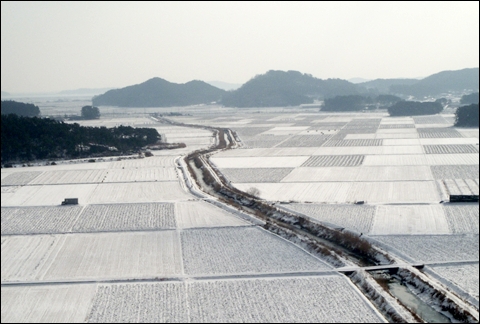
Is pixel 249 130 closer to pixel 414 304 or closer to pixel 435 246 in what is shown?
pixel 435 246

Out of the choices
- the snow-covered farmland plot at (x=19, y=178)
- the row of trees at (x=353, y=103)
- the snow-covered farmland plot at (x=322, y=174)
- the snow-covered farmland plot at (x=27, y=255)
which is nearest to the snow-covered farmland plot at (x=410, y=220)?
the snow-covered farmland plot at (x=322, y=174)

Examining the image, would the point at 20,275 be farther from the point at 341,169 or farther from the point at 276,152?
the point at 276,152

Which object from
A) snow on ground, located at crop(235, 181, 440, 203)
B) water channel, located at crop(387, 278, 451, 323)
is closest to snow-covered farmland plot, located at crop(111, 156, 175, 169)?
snow on ground, located at crop(235, 181, 440, 203)

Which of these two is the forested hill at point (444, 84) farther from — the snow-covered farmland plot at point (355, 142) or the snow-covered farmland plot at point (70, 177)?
the snow-covered farmland plot at point (70, 177)

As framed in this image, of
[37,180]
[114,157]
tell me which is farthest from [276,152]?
[37,180]

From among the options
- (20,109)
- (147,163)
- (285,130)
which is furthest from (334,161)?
(20,109)

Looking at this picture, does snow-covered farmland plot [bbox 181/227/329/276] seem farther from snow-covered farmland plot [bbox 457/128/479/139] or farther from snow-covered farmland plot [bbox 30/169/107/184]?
snow-covered farmland plot [bbox 457/128/479/139]
